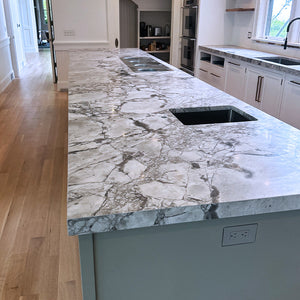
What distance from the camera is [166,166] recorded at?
1214mm

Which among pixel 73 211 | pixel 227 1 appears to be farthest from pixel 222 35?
pixel 73 211

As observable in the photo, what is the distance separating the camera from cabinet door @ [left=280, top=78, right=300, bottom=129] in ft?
10.8

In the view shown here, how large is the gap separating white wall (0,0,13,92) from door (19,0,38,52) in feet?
15.5

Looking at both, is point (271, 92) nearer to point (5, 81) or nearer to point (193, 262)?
point (193, 262)

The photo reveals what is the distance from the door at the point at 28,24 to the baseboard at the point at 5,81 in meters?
4.72

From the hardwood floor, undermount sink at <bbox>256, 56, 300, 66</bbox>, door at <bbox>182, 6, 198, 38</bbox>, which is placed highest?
door at <bbox>182, 6, 198, 38</bbox>

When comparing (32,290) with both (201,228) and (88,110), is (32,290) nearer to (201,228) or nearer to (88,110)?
(88,110)

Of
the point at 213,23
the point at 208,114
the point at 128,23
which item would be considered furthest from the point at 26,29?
the point at 208,114

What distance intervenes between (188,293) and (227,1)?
530 centimetres

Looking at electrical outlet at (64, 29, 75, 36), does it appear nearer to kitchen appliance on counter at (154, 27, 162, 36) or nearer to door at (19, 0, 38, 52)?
kitchen appliance on counter at (154, 27, 162, 36)

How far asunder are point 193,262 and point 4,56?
6.89 meters

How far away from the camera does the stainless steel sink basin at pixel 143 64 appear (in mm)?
3304

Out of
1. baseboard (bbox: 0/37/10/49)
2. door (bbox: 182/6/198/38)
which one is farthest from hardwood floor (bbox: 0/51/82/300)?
door (bbox: 182/6/198/38)

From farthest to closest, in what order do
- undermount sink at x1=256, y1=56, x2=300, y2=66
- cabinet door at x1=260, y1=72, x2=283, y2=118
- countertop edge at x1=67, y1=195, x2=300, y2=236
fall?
1. undermount sink at x1=256, y1=56, x2=300, y2=66
2. cabinet door at x1=260, y1=72, x2=283, y2=118
3. countertop edge at x1=67, y1=195, x2=300, y2=236
